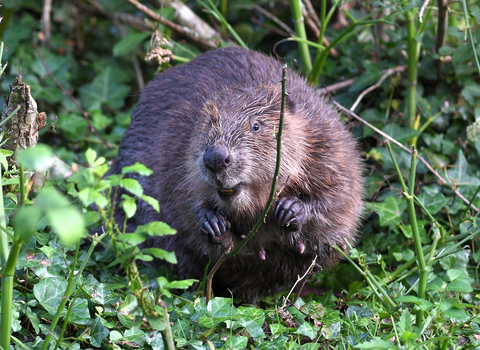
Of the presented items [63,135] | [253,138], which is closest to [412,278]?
[253,138]

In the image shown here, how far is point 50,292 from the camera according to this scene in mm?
2305

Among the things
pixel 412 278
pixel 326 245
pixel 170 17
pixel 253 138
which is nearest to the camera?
pixel 253 138

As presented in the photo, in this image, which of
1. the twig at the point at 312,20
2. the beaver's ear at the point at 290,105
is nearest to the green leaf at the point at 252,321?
the beaver's ear at the point at 290,105

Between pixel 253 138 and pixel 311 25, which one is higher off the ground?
pixel 311 25

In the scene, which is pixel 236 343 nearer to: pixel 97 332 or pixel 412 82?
pixel 97 332

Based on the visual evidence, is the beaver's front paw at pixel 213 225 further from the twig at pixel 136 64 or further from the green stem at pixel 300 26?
the twig at pixel 136 64

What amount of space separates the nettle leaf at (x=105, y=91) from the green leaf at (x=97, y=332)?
2.97 m

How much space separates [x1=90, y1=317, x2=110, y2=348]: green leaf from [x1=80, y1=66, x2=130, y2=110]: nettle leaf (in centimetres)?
297

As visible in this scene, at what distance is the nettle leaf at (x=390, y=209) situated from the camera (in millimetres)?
3338

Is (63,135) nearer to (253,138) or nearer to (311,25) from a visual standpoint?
(311,25)

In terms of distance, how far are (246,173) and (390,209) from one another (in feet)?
4.33

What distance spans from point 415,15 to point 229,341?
2.66m

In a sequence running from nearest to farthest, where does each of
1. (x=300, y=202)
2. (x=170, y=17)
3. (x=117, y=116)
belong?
→ (x=300, y=202) < (x=170, y=17) < (x=117, y=116)

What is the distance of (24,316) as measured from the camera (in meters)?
2.35
